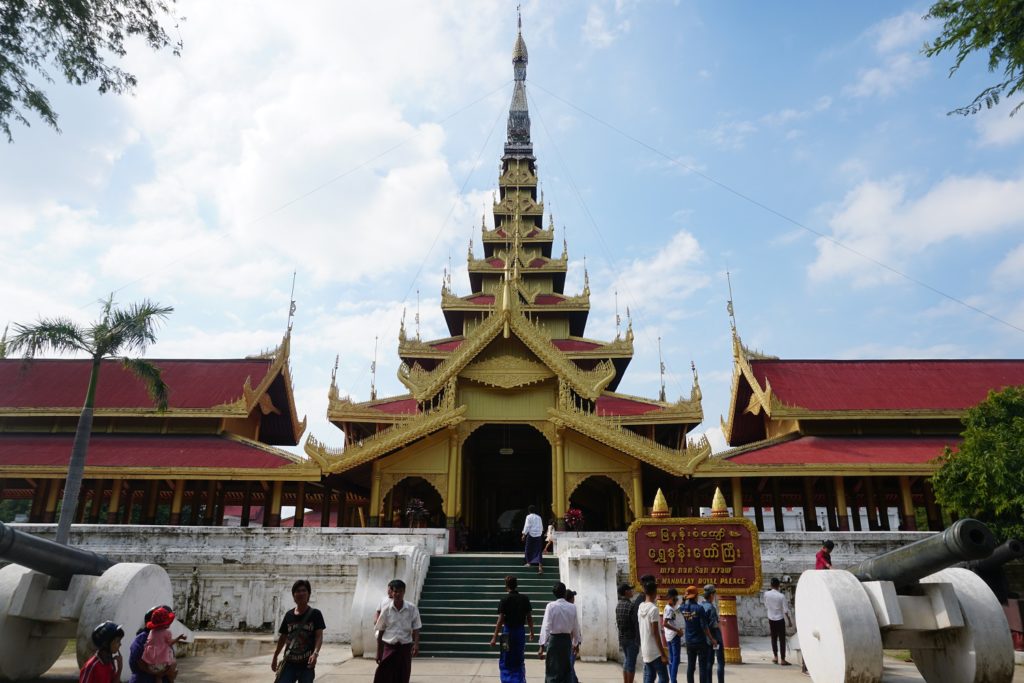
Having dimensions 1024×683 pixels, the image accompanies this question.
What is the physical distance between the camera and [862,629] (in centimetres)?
630

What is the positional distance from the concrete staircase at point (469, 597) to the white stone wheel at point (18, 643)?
4.75 metres

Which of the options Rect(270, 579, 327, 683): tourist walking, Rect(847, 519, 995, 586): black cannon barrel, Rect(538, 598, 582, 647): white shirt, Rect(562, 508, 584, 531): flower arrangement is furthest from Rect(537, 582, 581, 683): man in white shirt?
Rect(562, 508, 584, 531): flower arrangement

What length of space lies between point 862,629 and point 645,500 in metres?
15.5

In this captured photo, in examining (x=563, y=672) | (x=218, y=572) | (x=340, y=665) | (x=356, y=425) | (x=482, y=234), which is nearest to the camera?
(x=563, y=672)

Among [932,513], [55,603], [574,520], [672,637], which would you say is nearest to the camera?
[672,637]

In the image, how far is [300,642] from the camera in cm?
525

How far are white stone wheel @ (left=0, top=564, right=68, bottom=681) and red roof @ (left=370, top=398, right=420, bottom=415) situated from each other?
1224 cm

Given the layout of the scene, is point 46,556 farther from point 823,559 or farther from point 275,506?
point 275,506

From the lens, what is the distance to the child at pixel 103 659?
4598 mm

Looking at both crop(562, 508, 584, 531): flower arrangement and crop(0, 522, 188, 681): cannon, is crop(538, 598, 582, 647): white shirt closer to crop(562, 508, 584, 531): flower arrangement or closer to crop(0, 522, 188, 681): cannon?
crop(0, 522, 188, 681): cannon

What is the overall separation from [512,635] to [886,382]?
19.2m

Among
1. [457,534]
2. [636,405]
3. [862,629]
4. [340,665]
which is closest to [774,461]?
[636,405]

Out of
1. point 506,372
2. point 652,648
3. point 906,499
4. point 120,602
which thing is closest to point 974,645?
point 652,648

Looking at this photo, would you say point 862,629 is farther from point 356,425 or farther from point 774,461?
point 356,425
